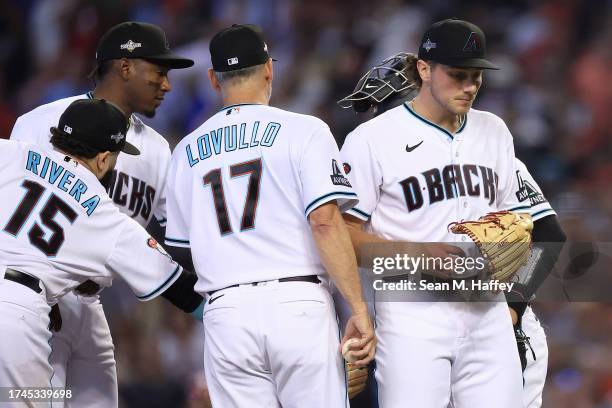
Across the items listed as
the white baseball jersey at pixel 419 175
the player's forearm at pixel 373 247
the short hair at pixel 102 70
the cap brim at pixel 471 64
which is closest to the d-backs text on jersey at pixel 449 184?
the white baseball jersey at pixel 419 175

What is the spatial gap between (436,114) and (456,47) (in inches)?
9.8

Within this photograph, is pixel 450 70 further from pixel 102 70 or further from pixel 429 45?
pixel 102 70

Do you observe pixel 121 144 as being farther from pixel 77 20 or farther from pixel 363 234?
pixel 77 20

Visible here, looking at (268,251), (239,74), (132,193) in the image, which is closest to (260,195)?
(268,251)

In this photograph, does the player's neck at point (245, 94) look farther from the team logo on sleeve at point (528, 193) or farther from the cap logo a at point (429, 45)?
the team logo on sleeve at point (528, 193)

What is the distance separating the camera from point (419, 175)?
11.9 feet

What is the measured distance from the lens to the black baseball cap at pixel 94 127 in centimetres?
377

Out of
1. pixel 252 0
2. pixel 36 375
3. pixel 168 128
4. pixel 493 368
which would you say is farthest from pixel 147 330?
pixel 493 368

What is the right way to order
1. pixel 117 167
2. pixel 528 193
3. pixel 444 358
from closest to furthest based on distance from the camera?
1. pixel 444 358
2. pixel 528 193
3. pixel 117 167

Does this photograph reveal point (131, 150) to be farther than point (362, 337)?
Yes

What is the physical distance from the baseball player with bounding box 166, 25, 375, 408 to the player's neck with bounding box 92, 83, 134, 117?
35.5 inches

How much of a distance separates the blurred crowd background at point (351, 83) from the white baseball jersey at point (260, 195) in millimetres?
2817

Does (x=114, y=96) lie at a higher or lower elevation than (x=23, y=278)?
higher

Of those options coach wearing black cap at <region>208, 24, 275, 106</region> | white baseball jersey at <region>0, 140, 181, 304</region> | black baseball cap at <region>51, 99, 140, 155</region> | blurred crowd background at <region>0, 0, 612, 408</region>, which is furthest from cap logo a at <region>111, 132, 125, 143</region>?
blurred crowd background at <region>0, 0, 612, 408</region>
